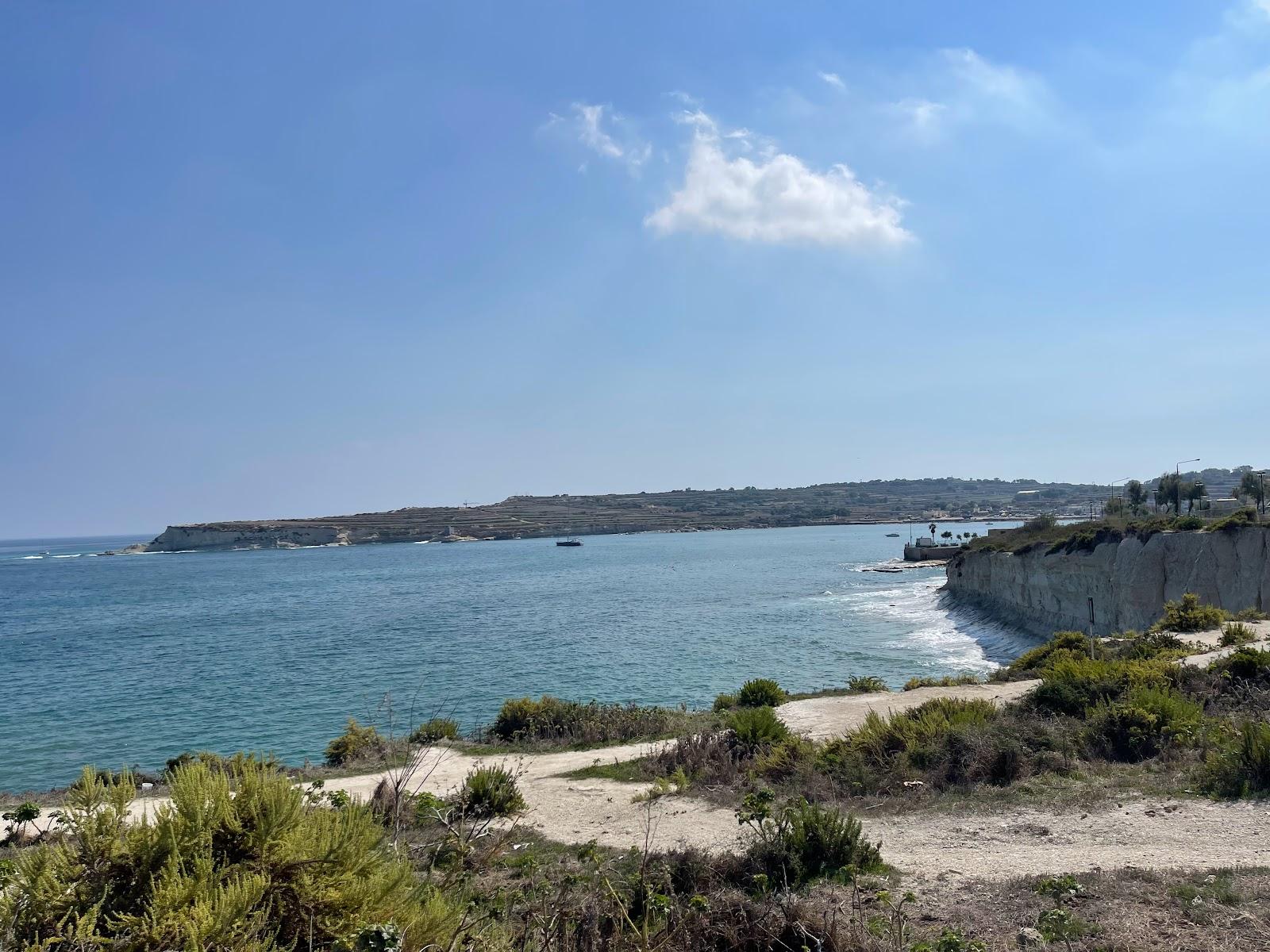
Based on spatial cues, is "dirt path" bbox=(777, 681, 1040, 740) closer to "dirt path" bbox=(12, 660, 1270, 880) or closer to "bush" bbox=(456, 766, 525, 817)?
"dirt path" bbox=(12, 660, 1270, 880)

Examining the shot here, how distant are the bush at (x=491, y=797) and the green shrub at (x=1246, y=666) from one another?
12.7 metres

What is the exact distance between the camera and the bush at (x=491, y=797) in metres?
10.4

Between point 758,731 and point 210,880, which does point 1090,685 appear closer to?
point 758,731

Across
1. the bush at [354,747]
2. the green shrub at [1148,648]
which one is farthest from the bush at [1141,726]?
the bush at [354,747]

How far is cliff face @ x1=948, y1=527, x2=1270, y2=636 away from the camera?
29203mm

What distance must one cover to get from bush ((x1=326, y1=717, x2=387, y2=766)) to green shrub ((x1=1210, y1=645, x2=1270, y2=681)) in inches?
661

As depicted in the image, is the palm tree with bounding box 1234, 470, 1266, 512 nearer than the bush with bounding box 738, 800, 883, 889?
No

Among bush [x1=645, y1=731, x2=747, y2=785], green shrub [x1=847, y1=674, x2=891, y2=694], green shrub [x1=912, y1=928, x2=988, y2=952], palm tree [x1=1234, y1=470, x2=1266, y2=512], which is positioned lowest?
green shrub [x1=847, y1=674, x2=891, y2=694]

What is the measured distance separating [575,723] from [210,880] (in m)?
13.7

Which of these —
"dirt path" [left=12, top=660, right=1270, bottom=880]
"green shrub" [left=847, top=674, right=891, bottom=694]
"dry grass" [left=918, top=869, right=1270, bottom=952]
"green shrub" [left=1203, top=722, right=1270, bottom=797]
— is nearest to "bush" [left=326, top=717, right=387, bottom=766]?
"dirt path" [left=12, top=660, right=1270, bottom=880]

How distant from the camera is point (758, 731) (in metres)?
13.5

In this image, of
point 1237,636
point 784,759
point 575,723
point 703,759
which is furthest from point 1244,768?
point 1237,636

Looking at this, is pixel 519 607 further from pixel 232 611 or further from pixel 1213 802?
pixel 1213 802

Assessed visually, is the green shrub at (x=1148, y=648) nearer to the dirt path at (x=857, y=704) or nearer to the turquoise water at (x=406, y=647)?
the dirt path at (x=857, y=704)
